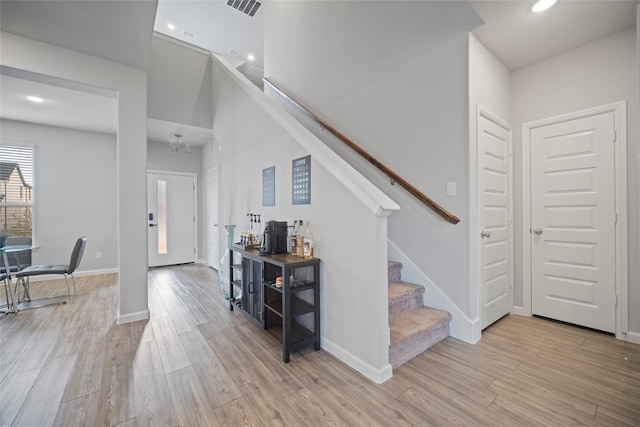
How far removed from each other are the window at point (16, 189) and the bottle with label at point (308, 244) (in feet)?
17.8

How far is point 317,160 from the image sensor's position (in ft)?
7.31

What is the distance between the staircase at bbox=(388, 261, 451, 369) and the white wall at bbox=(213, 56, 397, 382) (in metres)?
0.23

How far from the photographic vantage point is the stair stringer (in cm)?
233

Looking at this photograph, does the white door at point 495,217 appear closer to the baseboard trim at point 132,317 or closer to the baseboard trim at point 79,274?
the baseboard trim at point 132,317

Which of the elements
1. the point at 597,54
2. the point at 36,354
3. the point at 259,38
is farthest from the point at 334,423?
the point at 259,38

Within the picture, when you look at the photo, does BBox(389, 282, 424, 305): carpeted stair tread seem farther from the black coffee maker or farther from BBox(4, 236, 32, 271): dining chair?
BBox(4, 236, 32, 271): dining chair

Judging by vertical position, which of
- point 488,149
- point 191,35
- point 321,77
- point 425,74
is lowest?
point 488,149

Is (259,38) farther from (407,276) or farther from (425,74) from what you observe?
(407,276)

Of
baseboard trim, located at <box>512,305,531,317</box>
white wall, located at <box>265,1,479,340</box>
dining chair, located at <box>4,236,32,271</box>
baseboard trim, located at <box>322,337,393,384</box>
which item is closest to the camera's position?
baseboard trim, located at <box>322,337,393,384</box>

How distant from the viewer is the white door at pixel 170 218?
18.4 feet

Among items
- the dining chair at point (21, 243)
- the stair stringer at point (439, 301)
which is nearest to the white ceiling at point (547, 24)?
the stair stringer at point (439, 301)

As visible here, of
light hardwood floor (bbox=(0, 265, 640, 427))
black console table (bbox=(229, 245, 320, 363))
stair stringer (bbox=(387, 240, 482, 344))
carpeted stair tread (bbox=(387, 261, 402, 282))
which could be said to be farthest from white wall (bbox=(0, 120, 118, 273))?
stair stringer (bbox=(387, 240, 482, 344))

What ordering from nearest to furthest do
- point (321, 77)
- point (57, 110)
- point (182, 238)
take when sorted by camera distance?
point (321, 77)
point (57, 110)
point (182, 238)

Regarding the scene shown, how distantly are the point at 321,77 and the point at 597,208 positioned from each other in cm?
340
